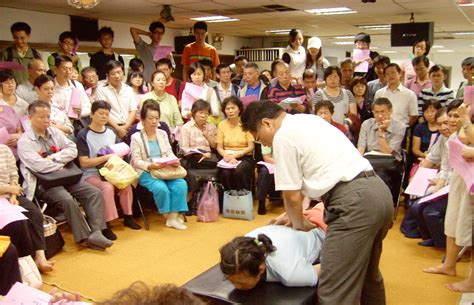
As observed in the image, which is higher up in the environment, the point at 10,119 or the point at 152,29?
the point at 152,29

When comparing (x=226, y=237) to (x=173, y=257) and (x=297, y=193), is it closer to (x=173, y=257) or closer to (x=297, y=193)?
(x=173, y=257)

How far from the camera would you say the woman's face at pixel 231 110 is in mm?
4867

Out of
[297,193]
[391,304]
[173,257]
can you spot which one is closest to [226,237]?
[173,257]

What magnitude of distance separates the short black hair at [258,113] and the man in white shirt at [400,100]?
3.06 meters

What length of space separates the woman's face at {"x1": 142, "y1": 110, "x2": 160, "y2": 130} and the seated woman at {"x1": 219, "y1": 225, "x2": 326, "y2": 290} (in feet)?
7.27

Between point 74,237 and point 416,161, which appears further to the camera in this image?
point 416,161

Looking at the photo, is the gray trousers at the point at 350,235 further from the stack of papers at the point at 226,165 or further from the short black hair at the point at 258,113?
the stack of papers at the point at 226,165

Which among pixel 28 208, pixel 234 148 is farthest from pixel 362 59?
pixel 28 208

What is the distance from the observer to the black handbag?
3.64 metres

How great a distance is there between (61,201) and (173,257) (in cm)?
103

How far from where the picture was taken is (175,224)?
4.37m

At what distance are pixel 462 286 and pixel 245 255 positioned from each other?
5.55 feet

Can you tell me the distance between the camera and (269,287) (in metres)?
2.37

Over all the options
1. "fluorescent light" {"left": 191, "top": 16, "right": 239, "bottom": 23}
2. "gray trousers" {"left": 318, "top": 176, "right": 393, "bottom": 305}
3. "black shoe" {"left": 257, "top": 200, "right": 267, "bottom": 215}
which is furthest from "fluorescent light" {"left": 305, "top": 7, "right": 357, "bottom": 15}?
"gray trousers" {"left": 318, "top": 176, "right": 393, "bottom": 305}
